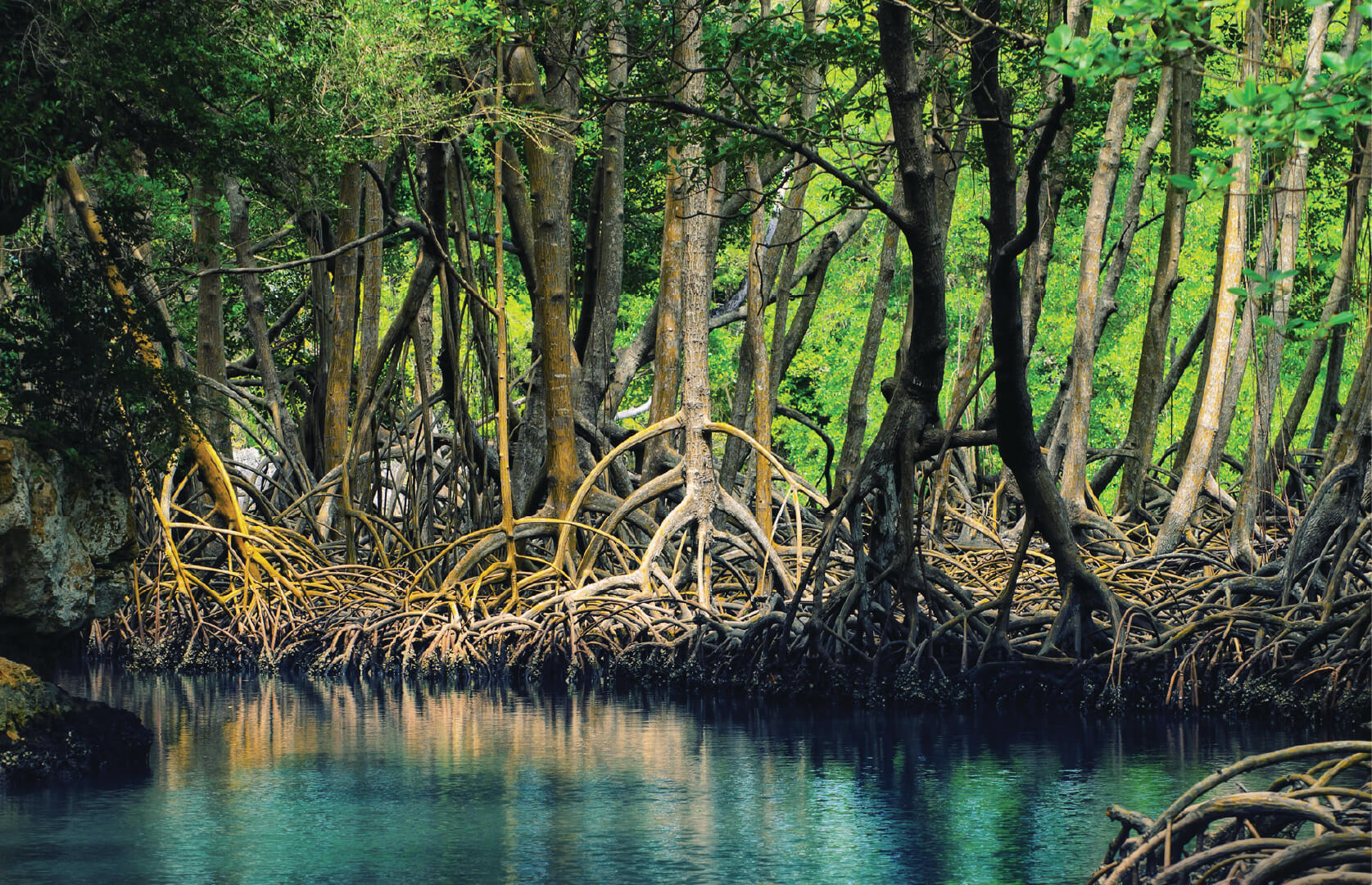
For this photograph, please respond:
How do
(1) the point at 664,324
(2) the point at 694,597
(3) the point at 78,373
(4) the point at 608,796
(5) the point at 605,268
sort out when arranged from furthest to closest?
(5) the point at 605,268 < (1) the point at 664,324 < (2) the point at 694,597 < (3) the point at 78,373 < (4) the point at 608,796

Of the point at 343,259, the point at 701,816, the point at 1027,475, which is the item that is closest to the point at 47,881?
the point at 701,816

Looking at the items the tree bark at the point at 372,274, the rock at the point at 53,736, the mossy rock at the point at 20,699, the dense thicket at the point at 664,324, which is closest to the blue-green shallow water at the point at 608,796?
the rock at the point at 53,736

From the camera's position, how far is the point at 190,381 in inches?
421

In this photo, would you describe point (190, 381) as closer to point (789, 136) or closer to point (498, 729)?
point (498, 729)

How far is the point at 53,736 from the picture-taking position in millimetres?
9305

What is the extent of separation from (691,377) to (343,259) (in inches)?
212

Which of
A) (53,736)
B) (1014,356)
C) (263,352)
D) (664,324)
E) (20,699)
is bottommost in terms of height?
(53,736)

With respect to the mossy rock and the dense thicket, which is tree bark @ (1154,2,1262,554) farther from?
the mossy rock

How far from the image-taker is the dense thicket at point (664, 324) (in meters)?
10.1

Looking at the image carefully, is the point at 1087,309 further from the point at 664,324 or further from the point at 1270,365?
the point at 664,324

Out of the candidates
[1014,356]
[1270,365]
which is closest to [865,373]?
[1270,365]

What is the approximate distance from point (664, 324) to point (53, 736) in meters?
7.86

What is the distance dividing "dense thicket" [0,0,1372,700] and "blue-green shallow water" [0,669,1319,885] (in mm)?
1134

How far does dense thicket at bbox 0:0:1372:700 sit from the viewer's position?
397 inches
